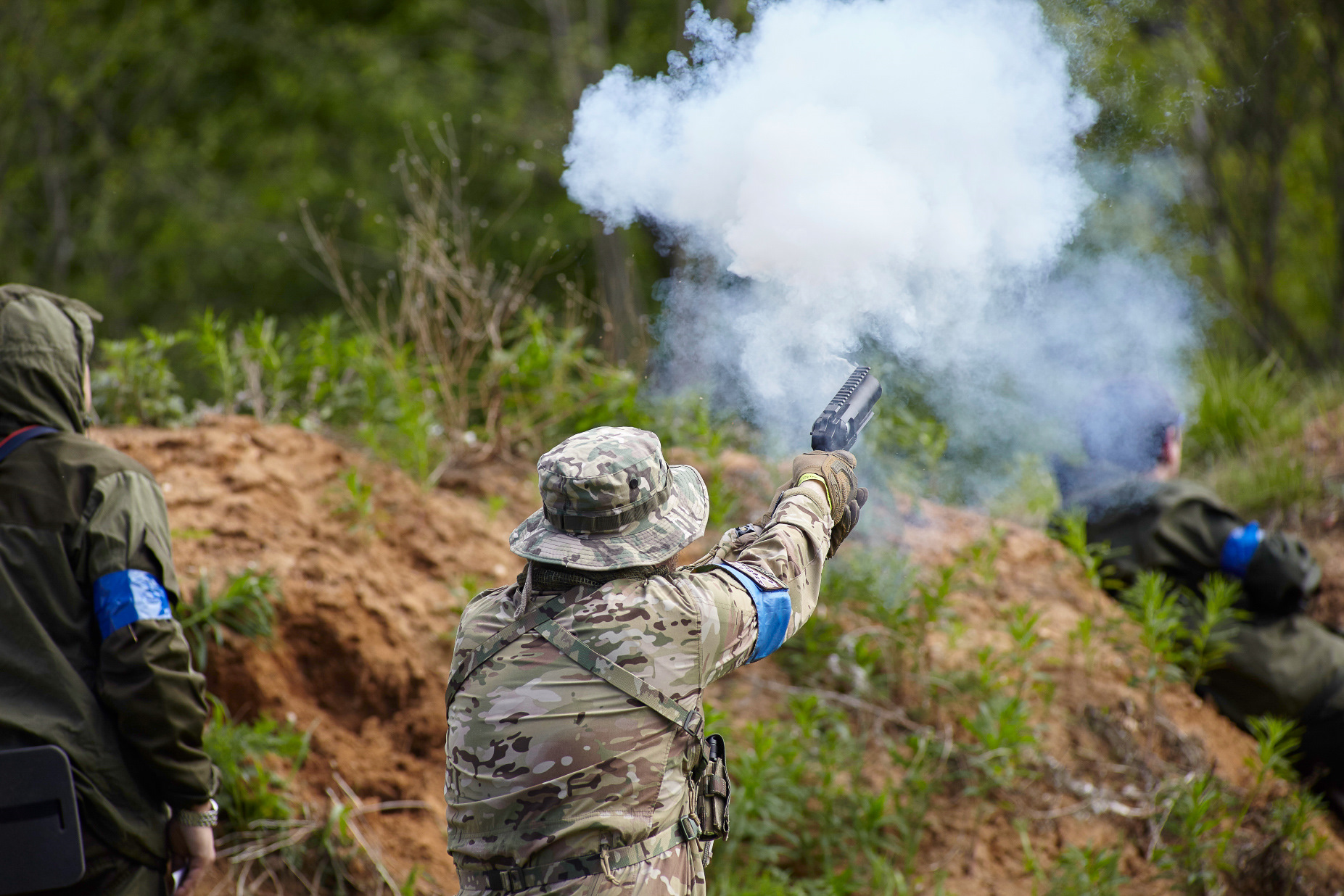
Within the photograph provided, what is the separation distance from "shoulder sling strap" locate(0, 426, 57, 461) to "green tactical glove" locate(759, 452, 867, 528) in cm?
190

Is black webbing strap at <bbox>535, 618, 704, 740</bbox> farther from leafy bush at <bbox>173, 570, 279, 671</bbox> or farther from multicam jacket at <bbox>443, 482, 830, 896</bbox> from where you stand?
leafy bush at <bbox>173, 570, 279, 671</bbox>

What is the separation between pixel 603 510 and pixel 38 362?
1.63 metres

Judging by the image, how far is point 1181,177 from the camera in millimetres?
8672

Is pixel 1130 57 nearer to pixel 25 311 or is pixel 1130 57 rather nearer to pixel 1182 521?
pixel 1182 521

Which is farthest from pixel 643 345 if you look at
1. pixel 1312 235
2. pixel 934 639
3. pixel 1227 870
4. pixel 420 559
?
pixel 1312 235

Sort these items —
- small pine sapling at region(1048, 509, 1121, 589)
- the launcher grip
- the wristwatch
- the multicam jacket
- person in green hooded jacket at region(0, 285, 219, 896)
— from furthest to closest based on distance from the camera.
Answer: small pine sapling at region(1048, 509, 1121, 589)
the launcher grip
the wristwatch
person in green hooded jacket at region(0, 285, 219, 896)
the multicam jacket

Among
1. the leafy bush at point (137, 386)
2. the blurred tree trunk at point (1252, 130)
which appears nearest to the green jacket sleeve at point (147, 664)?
the leafy bush at point (137, 386)

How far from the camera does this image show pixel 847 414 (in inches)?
114

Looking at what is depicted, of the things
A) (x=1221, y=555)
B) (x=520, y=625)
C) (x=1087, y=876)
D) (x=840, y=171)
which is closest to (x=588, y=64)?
(x=840, y=171)

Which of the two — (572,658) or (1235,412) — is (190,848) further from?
(1235,412)

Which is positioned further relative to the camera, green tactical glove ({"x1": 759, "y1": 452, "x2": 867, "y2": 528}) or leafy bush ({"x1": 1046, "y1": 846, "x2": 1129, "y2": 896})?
leafy bush ({"x1": 1046, "y1": 846, "x2": 1129, "y2": 896})

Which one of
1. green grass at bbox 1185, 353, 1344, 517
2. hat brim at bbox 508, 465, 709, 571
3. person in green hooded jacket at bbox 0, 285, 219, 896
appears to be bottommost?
person in green hooded jacket at bbox 0, 285, 219, 896

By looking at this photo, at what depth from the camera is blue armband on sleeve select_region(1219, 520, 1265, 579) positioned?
13.7ft

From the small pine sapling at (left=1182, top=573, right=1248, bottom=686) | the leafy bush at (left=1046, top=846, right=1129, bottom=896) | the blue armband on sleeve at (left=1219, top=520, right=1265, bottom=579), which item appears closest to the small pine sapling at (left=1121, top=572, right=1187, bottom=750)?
the small pine sapling at (left=1182, top=573, right=1248, bottom=686)
